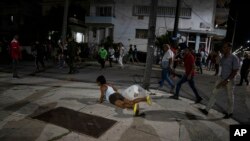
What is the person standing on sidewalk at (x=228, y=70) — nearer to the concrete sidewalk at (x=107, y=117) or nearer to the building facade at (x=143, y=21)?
the concrete sidewalk at (x=107, y=117)

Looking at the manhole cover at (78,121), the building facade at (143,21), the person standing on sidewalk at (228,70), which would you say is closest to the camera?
the manhole cover at (78,121)

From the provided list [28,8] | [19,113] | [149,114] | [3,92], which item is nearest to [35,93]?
[3,92]

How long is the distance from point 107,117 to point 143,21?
79.9 ft

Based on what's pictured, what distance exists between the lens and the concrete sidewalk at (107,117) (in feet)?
16.4

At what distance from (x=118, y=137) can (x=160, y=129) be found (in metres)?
1.09

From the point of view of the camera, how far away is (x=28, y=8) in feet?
117

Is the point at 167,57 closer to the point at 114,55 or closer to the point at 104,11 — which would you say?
the point at 114,55

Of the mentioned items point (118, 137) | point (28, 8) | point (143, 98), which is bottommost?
point (118, 137)

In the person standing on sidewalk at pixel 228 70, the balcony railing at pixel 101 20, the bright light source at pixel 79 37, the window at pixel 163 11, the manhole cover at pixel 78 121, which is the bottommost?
the manhole cover at pixel 78 121

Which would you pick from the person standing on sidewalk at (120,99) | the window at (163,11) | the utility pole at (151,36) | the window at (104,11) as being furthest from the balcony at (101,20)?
the person standing on sidewalk at (120,99)

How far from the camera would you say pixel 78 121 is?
570cm

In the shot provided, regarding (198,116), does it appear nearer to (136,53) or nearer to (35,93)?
(35,93)

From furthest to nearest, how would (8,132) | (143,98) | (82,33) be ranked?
(82,33), (143,98), (8,132)

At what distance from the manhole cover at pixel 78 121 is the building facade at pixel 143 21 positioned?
23.0 metres
